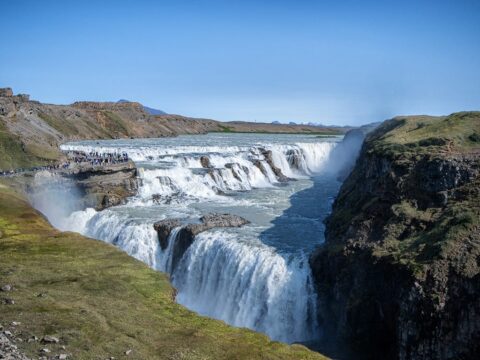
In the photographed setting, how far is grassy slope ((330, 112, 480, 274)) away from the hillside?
145 feet

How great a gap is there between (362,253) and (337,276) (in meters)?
2.15

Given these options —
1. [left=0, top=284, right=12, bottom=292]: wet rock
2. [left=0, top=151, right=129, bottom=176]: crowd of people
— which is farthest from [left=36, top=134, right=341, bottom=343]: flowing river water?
[left=0, top=284, right=12, bottom=292]: wet rock

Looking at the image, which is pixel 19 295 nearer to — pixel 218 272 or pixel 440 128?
pixel 218 272

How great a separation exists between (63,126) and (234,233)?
274 ft

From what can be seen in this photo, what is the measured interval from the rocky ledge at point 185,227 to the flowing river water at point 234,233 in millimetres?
528

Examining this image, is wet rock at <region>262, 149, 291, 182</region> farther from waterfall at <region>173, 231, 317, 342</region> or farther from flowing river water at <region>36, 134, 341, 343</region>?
waterfall at <region>173, 231, 317, 342</region>

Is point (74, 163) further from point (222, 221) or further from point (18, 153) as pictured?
point (222, 221)

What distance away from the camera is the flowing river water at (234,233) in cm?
2695

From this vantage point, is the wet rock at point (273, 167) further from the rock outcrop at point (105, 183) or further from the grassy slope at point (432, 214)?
the grassy slope at point (432, 214)

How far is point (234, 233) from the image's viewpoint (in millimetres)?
33969

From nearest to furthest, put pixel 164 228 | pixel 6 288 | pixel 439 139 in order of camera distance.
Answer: pixel 6 288, pixel 439 139, pixel 164 228

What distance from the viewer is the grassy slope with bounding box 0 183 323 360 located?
53.5 feet

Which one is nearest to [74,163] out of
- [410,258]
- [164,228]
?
[164,228]

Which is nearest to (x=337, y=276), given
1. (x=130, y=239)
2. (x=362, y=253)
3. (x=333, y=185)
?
(x=362, y=253)
